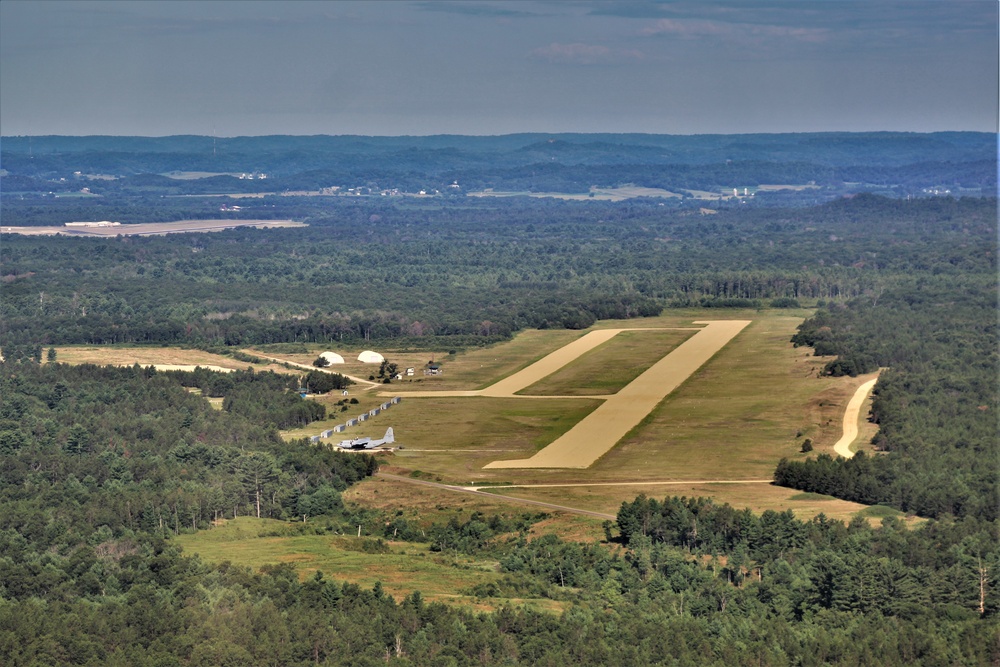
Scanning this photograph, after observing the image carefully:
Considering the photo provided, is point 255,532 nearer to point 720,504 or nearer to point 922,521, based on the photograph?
point 720,504

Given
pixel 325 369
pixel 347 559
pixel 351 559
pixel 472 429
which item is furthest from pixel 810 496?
pixel 325 369

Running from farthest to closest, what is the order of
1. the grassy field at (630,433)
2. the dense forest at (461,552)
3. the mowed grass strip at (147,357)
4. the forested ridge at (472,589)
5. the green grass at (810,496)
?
1. the mowed grass strip at (147,357)
2. the grassy field at (630,433)
3. the green grass at (810,496)
4. the dense forest at (461,552)
5. the forested ridge at (472,589)

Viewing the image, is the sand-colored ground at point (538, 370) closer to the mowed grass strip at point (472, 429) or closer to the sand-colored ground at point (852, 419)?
the mowed grass strip at point (472, 429)

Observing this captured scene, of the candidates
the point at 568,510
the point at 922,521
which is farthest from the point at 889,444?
the point at 568,510

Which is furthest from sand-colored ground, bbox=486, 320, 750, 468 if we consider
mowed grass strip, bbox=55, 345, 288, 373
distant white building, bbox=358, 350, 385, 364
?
mowed grass strip, bbox=55, 345, 288, 373

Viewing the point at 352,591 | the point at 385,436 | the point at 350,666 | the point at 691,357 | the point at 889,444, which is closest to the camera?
the point at 350,666

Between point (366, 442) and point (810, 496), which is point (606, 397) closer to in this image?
point (366, 442)

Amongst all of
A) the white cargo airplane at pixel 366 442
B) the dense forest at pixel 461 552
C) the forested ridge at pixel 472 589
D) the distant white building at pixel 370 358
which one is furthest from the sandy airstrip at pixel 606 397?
the forested ridge at pixel 472 589
